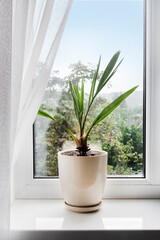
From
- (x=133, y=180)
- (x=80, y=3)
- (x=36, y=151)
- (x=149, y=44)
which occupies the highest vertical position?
(x=80, y=3)

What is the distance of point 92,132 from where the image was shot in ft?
3.43

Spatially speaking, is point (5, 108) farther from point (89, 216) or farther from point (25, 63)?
point (89, 216)

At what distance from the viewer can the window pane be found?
104cm

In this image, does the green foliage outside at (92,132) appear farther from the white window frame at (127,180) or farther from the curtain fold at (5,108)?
the curtain fold at (5,108)

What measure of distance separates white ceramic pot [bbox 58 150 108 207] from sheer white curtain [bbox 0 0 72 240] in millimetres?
216

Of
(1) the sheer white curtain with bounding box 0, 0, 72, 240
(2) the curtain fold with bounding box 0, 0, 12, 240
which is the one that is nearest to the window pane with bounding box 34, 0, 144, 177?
(1) the sheer white curtain with bounding box 0, 0, 72, 240

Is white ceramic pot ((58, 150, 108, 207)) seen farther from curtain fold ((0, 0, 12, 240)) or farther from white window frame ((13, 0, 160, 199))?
curtain fold ((0, 0, 12, 240))

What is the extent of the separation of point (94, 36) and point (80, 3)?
0.53 feet

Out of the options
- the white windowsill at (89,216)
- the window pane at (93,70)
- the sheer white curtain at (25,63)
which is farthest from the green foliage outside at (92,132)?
the sheer white curtain at (25,63)

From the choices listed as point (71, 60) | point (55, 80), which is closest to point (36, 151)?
point (55, 80)

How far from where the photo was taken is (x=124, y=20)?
1044mm

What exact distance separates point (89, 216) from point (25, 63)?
608 millimetres

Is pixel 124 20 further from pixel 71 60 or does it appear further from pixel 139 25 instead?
pixel 71 60

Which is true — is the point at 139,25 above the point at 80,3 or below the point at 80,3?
below
